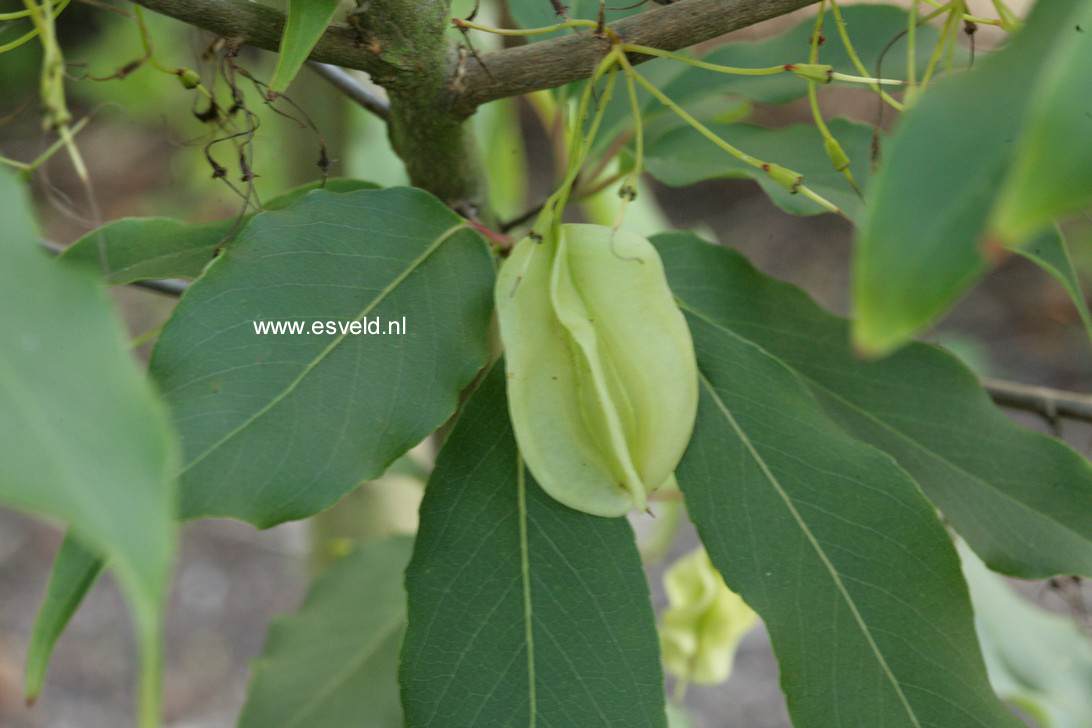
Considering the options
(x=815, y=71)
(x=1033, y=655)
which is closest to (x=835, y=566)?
(x=815, y=71)

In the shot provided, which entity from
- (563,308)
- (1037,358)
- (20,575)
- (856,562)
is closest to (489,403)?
(563,308)

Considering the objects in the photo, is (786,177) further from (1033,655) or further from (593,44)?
(1033,655)

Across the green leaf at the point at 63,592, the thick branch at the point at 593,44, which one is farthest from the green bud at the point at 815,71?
the green leaf at the point at 63,592

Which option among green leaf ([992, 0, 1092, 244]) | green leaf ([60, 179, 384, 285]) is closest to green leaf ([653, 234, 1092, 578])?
green leaf ([60, 179, 384, 285])

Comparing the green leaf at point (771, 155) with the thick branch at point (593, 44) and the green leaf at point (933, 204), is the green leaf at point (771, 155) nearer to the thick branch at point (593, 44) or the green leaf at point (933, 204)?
the thick branch at point (593, 44)

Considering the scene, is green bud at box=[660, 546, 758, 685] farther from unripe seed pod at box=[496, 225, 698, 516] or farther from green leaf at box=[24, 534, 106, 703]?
green leaf at box=[24, 534, 106, 703]

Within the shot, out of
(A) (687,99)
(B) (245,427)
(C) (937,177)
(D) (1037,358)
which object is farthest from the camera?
(D) (1037,358)

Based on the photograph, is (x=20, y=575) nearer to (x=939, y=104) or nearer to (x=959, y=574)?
(x=959, y=574)
